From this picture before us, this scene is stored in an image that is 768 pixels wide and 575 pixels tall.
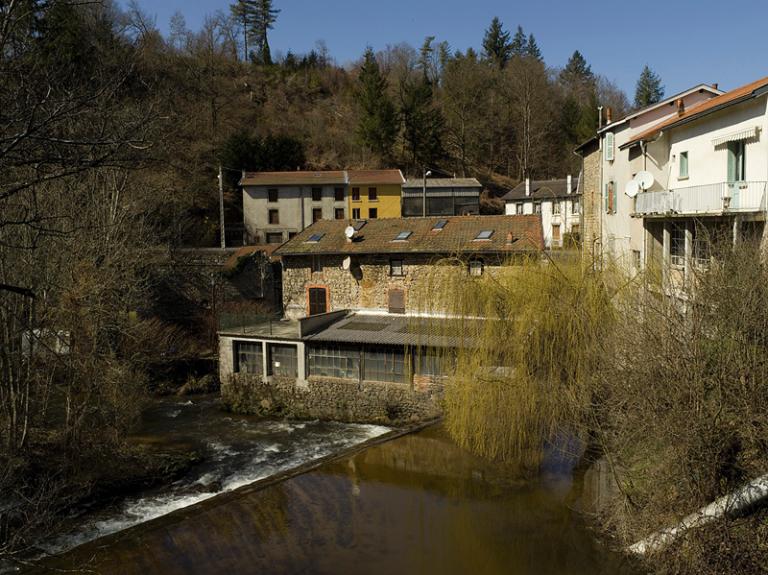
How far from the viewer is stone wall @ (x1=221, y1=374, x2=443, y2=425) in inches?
700

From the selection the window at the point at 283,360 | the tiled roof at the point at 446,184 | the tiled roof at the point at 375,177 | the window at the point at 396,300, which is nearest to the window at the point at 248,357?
the window at the point at 283,360

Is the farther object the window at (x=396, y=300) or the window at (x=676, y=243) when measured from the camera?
the window at (x=396, y=300)

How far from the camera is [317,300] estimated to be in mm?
23062

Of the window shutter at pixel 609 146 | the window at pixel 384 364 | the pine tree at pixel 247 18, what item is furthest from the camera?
the pine tree at pixel 247 18

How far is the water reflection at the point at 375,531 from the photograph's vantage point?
10.1 metres

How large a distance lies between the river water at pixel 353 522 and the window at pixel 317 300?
26.1 feet

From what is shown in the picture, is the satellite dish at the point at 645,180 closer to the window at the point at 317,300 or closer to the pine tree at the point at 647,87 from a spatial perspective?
the window at the point at 317,300

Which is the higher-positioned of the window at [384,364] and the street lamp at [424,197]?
the street lamp at [424,197]

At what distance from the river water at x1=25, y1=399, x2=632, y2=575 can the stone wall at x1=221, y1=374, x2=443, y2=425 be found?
79.3 inches

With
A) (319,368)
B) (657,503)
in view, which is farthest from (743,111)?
(319,368)

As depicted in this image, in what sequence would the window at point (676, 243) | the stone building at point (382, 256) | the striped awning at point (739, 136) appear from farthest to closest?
the stone building at point (382, 256)
the window at point (676, 243)
the striped awning at point (739, 136)

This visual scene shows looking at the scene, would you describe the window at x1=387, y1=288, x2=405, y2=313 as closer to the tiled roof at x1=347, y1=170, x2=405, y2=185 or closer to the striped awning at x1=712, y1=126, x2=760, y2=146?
the striped awning at x1=712, y1=126, x2=760, y2=146

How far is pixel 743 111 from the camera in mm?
13133

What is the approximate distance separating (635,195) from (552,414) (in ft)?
25.6
